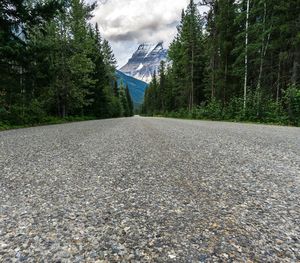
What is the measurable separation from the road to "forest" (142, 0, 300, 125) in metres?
11.6

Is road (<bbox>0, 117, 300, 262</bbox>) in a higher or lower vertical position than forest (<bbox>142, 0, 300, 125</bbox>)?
lower

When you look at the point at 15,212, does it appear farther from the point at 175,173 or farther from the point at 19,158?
the point at 19,158

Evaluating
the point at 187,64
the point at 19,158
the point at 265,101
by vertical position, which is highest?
the point at 187,64

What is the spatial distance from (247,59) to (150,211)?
2043cm

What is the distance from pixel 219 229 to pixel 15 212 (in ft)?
5.34

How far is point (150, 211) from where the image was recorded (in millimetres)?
2004

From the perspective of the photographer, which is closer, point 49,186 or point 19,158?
point 49,186

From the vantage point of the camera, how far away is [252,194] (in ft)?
7.89

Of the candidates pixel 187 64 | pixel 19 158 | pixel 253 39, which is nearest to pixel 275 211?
pixel 19 158

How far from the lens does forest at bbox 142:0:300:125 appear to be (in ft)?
49.9

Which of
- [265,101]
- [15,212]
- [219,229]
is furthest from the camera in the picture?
[265,101]

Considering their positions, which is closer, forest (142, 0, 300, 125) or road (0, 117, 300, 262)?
road (0, 117, 300, 262)

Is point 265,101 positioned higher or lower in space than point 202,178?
higher

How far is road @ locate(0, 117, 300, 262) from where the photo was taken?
1.43 m
